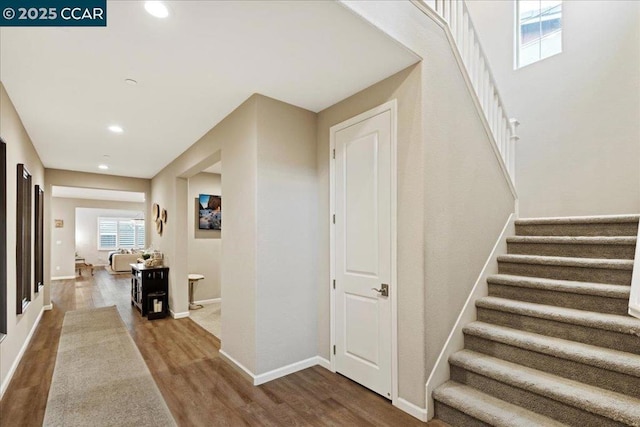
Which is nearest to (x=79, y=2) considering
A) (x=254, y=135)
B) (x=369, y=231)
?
(x=254, y=135)

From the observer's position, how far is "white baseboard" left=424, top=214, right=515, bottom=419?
230cm

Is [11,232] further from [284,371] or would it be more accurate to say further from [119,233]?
[119,233]

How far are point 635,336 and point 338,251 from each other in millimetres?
2068

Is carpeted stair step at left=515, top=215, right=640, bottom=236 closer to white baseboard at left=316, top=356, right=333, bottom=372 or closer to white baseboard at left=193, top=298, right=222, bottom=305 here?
white baseboard at left=316, top=356, right=333, bottom=372

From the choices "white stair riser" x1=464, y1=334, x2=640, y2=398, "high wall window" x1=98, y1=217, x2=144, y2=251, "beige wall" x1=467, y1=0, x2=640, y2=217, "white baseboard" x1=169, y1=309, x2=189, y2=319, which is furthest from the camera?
"high wall window" x1=98, y1=217, x2=144, y2=251

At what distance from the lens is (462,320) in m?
2.62

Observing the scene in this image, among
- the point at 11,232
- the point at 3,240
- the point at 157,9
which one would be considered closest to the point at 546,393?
the point at 157,9

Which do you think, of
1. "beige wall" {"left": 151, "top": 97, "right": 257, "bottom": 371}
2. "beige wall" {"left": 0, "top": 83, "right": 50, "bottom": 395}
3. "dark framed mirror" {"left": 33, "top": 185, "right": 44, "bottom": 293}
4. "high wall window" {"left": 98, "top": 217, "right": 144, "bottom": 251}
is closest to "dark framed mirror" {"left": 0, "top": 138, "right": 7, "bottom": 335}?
"beige wall" {"left": 0, "top": 83, "right": 50, "bottom": 395}

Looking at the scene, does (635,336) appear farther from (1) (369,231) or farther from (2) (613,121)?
(2) (613,121)

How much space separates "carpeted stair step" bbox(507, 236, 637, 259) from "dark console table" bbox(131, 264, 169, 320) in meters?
4.96

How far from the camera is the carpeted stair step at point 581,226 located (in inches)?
106

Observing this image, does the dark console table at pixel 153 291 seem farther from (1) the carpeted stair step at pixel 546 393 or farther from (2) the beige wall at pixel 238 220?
(1) the carpeted stair step at pixel 546 393

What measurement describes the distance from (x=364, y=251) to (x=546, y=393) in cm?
148

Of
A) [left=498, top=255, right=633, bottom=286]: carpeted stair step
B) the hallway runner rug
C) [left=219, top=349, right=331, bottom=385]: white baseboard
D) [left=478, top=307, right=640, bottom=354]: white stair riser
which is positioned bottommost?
the hallway runner rug
